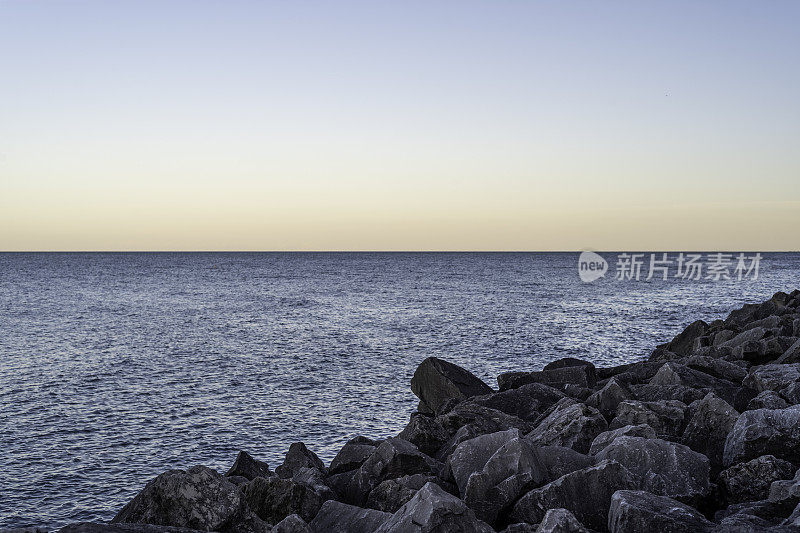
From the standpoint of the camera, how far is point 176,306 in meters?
68.9

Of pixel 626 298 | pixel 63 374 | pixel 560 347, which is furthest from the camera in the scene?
pixel 626 298

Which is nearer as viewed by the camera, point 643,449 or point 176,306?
point 643,449

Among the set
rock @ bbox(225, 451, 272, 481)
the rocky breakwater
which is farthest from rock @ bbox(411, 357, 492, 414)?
rock @ bbox(225, 451, 272, 481)

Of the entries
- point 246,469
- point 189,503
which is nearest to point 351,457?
point 246,469

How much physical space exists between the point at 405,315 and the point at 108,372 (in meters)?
30.1

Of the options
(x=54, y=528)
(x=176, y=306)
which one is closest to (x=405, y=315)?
(x=176, y=306)

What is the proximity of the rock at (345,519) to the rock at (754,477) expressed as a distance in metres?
4.86

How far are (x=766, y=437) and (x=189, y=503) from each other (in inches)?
330

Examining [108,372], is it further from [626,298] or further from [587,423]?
[626,298]

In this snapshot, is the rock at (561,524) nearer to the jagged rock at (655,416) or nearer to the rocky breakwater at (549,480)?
the rocky breakwater at (549,480)

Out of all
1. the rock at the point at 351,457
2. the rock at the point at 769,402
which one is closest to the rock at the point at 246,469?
the rock at the point at 351,457

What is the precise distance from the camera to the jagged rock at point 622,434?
10.4m

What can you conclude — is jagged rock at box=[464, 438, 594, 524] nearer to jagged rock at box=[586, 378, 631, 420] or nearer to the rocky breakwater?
the rocky breakwater

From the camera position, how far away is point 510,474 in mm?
9422
